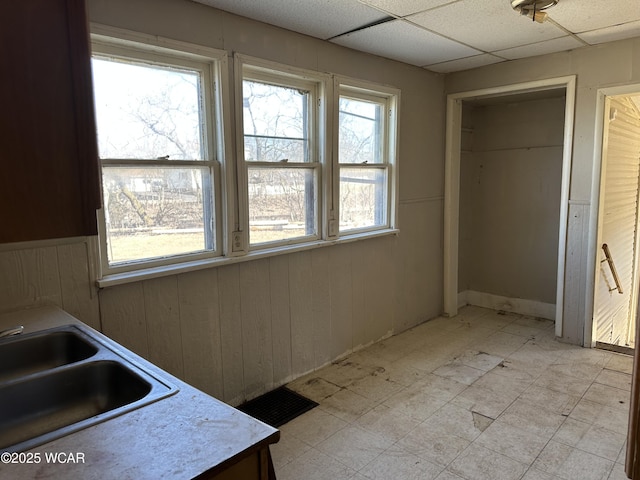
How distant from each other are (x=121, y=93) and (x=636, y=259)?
5.21 meters

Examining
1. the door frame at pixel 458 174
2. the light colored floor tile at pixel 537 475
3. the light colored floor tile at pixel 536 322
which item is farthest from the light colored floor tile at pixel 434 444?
the light colored floor tile at pixel 536 322

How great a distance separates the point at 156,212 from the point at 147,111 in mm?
525

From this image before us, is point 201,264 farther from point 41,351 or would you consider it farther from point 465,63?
point 465,63

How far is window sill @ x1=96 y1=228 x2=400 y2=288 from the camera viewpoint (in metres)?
2.16

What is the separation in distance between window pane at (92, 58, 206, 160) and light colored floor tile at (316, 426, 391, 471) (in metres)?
1.76

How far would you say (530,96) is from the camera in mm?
4246

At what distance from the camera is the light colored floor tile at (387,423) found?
2484mm

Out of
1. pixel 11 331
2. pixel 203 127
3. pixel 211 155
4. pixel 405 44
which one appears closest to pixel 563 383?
pixel 405 44

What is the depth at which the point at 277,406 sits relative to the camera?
279 cm

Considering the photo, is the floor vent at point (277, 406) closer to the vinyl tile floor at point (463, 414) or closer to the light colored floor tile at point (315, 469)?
the vinyl tile floor at point (463, 414)

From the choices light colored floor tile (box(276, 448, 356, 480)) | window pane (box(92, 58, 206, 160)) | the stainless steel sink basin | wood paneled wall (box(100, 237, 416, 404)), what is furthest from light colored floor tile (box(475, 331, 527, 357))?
the stainless steel sink basin

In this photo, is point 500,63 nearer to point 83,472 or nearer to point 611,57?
point 611,57

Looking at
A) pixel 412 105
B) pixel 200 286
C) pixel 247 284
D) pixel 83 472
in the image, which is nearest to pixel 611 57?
pixel 412 105

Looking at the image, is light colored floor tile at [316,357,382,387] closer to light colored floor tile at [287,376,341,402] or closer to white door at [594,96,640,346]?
light colored floor tile at [287,376,341,402]
